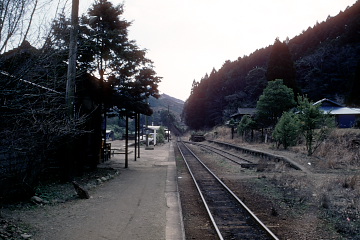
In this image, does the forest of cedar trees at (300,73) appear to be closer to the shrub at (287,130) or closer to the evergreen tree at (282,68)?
the evergreen tree at (282,68)

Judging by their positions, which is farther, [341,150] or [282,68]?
[282,68]

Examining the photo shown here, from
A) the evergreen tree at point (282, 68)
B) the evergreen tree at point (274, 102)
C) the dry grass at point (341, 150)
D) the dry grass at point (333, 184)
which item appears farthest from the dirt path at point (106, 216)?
the evergreen tree at point (282, 68)

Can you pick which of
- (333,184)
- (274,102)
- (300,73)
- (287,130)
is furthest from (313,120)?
(300,73)

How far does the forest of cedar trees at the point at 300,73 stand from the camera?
44094 millimetres

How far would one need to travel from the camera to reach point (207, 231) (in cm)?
598

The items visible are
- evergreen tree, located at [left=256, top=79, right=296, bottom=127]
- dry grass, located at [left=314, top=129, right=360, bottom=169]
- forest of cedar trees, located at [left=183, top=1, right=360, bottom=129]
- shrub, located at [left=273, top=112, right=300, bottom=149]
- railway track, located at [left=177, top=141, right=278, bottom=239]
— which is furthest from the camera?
forest of cedar trees, located at [left=183, top=1, right=360, bottom=129]

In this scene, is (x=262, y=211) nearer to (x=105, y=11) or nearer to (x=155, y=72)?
(x=155, y=72)

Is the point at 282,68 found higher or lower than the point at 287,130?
higher

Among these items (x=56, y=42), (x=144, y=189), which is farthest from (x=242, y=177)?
(x=56, y=42)

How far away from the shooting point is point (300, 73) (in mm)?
59469

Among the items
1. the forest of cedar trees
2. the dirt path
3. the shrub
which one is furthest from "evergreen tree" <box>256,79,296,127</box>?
the dirt path

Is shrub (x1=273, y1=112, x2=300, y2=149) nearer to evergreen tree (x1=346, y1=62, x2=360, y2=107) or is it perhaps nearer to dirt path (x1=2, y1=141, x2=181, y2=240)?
dirt path (x1=2, y1=141, x2=181, y2=240)

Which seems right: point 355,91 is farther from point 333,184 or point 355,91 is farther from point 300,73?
point 333,184

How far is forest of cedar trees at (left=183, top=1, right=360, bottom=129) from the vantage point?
44094 mm
